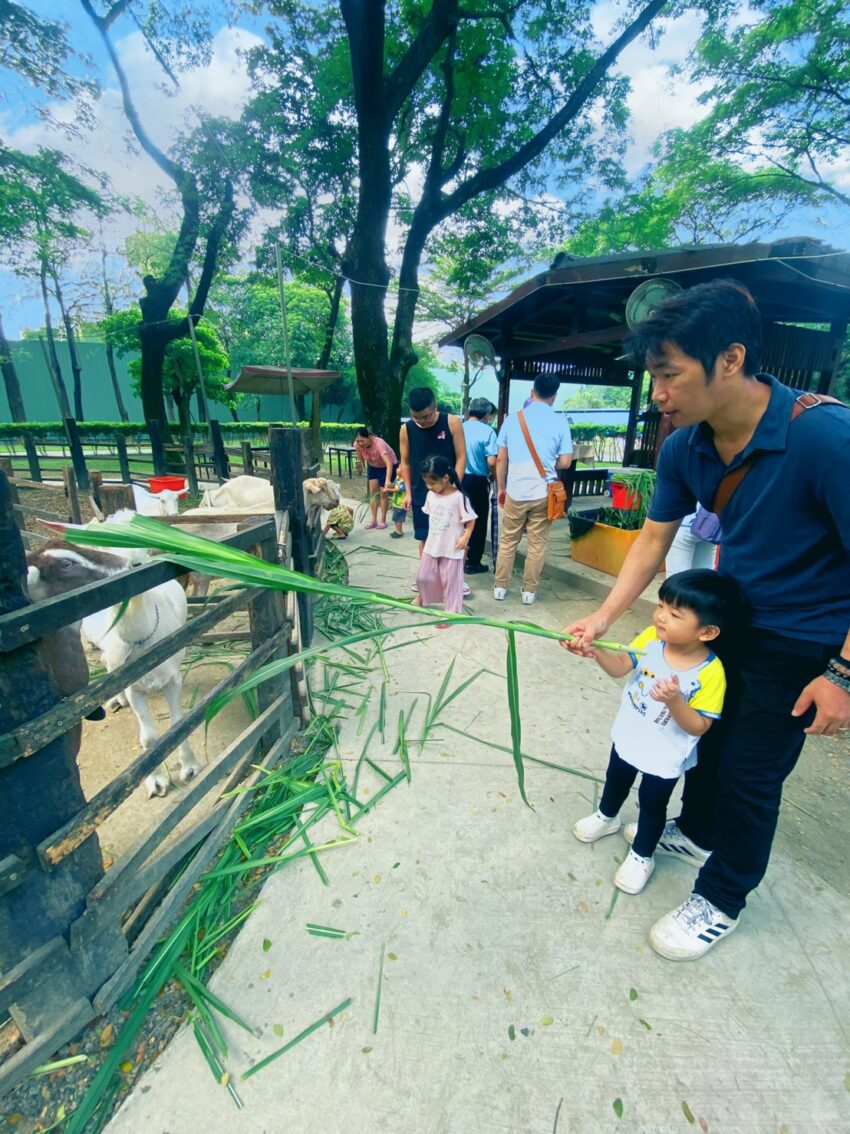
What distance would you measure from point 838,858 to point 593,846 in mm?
974

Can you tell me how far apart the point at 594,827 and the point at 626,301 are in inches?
259

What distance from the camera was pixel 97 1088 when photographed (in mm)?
1258

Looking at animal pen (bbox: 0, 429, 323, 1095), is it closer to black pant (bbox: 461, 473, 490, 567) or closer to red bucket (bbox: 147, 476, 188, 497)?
black pant (bbox: 461, 473, 490, 567)

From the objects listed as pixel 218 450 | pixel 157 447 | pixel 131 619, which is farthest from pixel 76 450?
pixel 131 619

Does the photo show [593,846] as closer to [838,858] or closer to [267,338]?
[838,858]

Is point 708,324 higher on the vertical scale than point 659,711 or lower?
higher

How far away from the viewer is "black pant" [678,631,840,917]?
4.61ft

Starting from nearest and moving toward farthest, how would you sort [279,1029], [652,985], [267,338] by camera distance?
[279,1029] < [652,985] < [267,338]

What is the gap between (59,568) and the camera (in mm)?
1929

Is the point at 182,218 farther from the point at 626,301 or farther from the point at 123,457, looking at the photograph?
the point at 626,301

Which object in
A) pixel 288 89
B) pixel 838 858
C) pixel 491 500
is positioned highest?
pixel 288 89

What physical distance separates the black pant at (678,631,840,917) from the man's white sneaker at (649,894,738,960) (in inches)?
1.5

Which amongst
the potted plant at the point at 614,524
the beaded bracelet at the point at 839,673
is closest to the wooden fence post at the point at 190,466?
the potted plant at the point at 614,524

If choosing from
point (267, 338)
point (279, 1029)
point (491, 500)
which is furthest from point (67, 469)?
point (267, 338)
